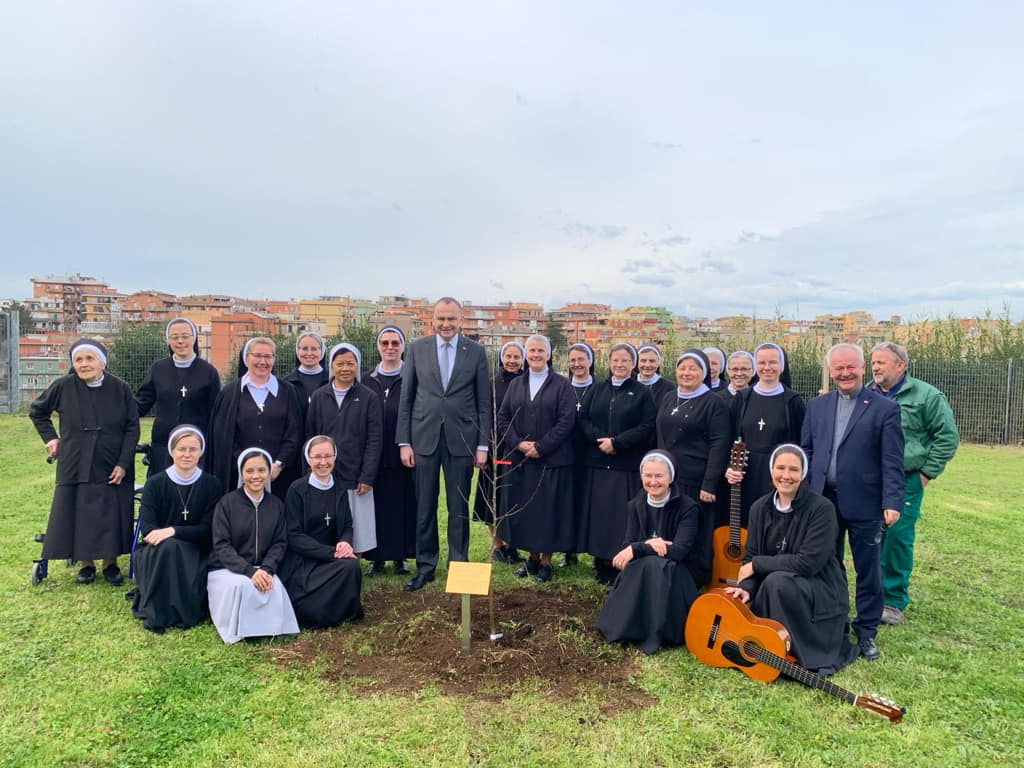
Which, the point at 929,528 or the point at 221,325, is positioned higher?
the point at 221,325

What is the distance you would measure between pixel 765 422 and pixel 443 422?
8.33ft

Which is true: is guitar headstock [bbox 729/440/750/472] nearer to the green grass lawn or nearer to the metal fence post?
the green grass lawn

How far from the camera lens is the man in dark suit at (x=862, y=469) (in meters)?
4.44

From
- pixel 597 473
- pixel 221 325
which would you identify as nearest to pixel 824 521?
pixel 597 473

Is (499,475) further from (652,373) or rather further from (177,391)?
(177,391)

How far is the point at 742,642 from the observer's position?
13.7 feet

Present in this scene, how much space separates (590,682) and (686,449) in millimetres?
2156

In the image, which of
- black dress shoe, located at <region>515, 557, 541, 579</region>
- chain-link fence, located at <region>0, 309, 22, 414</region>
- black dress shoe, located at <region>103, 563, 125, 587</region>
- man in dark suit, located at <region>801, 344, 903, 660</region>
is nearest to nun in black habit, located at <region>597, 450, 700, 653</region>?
man in dark suit, located at <region>801, 344, 903, 660</region>

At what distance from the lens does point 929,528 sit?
8188 mm

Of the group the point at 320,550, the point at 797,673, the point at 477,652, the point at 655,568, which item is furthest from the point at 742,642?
the point at 320,550

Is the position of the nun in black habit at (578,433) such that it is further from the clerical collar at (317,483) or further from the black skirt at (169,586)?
the black skirt at (169,586)

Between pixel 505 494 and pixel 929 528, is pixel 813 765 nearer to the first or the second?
pixel 505 494

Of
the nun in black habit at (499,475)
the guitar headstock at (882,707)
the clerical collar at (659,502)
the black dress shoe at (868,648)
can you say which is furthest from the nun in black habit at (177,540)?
the black dress shoe at (868,648)

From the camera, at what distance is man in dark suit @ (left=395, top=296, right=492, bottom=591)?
5.62 metres
